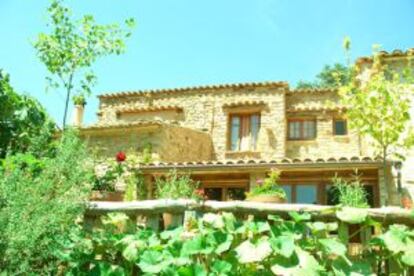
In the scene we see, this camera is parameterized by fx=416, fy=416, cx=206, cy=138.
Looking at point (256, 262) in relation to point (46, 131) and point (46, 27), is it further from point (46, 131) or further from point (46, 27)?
point (46, 27)

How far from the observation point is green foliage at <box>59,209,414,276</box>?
302 cm

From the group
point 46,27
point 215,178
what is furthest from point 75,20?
point 215,178

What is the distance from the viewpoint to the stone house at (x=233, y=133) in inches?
496

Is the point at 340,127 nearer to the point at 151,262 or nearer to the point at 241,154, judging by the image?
the point at 241,154

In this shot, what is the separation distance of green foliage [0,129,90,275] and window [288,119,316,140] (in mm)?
14020

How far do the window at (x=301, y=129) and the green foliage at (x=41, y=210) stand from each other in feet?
46.0

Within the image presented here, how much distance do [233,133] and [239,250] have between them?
568 inches

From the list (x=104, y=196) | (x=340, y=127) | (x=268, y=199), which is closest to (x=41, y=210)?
(x=104, y=196)

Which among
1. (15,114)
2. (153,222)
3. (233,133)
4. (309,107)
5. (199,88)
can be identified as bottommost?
(153,222)

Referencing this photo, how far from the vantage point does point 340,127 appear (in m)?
16.9

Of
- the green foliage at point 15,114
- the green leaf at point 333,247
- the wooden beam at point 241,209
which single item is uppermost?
the green foliage at point 15,114

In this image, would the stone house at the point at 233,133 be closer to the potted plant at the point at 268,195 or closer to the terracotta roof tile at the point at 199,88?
the terracotta roof tile at the point at 199,88

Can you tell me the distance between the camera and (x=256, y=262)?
3184 millimetres

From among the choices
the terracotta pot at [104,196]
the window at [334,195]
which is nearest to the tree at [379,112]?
the window at [334,195]
